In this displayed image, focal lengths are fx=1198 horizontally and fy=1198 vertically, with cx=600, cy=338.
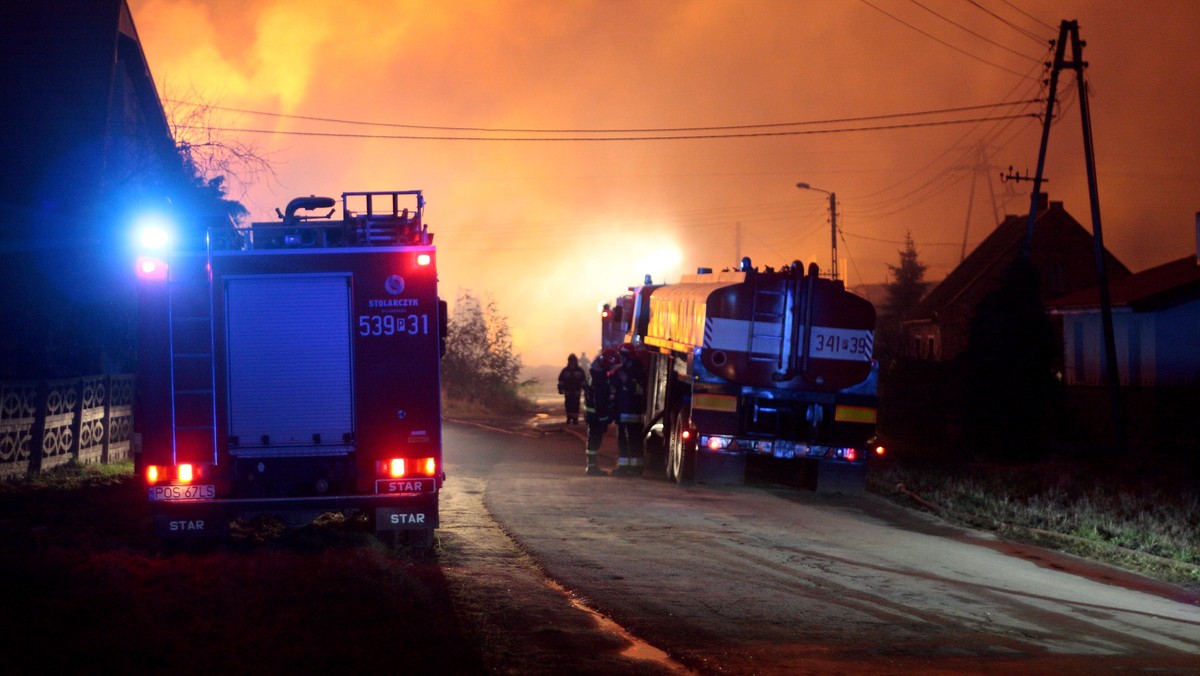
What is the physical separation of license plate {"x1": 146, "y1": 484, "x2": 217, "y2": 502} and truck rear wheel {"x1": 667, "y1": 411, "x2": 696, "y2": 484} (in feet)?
29.5

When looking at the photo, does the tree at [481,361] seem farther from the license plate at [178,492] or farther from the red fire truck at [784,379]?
the license plate at [178,492]

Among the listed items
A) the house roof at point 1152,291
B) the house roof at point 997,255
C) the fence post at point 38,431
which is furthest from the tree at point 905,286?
the fence post at point 38,431

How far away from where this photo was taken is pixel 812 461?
18.0 meters

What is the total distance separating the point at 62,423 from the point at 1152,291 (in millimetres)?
29610

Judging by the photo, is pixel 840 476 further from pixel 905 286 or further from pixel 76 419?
pixel 905 286

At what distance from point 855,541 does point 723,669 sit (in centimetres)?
625

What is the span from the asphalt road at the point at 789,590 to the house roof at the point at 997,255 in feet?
136

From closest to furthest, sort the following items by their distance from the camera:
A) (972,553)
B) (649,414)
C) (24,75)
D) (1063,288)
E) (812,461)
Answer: (972,553) < (812,461) < (649,414) < (24,75) < (1063,288)

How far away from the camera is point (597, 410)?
66.8ft

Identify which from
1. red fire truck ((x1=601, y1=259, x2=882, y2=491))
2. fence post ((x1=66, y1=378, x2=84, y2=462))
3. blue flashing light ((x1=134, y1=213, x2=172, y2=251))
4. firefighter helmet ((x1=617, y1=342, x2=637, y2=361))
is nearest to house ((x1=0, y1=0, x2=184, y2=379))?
fence post ((x1=66, y1=378, x2=84, y2=462))

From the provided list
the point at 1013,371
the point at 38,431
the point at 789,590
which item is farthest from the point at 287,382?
the point at 1013,371

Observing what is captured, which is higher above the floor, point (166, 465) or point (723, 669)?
point (166, 465)

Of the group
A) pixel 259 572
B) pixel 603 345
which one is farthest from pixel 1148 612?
pixel 603 345

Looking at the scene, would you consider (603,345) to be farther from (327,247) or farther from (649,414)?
(327,247)
